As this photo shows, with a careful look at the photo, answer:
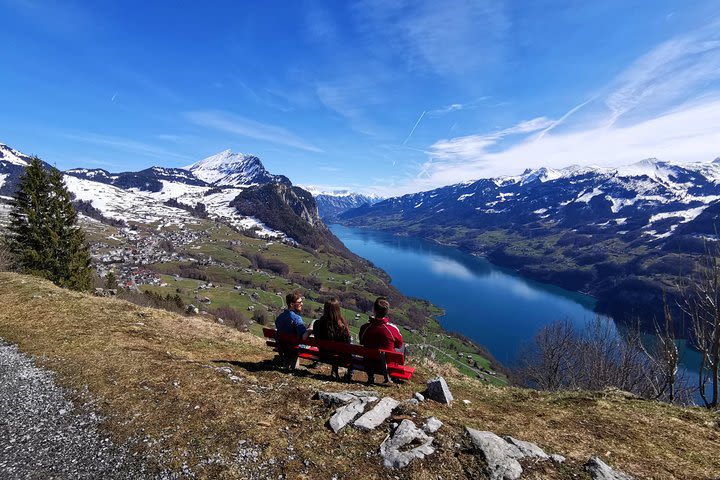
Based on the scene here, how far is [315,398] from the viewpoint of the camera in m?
10.2

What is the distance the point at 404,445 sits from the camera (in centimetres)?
790

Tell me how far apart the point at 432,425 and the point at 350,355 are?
454cm

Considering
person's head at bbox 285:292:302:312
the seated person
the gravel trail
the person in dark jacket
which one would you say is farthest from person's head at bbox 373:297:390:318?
the gravel trail

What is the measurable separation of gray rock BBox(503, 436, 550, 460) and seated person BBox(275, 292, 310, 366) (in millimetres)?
7436

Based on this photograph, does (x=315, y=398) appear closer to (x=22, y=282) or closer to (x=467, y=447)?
(x=467, y=447)

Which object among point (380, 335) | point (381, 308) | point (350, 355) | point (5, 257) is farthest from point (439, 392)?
point (5, 257)

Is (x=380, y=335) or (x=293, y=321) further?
(x=293, y=321)

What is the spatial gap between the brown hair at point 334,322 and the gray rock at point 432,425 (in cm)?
466

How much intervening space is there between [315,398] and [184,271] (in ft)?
645

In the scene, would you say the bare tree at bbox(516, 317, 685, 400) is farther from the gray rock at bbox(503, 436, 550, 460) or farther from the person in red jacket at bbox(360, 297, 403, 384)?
the gray rock at bbox(503, 436, 550, 460)

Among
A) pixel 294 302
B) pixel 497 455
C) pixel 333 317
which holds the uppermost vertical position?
pixel 294 302

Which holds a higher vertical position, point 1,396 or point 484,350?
point 1,396

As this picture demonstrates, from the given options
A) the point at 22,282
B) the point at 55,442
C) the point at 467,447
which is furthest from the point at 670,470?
the point at 22,282

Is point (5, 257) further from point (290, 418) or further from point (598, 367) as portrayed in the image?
point (598, 367)
